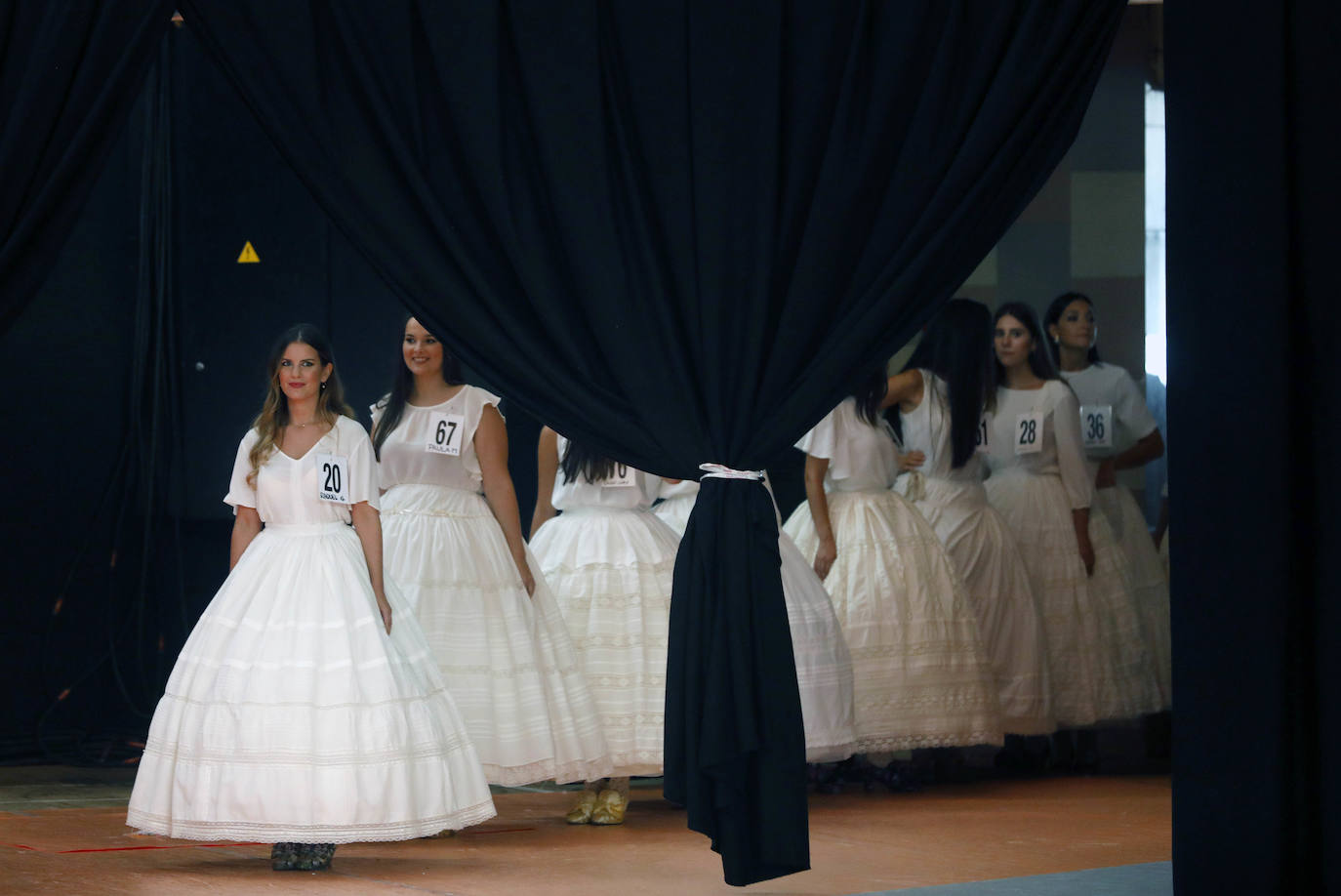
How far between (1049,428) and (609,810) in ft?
9.08

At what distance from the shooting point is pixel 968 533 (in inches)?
274

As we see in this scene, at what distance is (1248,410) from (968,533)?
121 inches

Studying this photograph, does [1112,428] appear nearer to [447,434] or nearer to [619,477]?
[619,477]

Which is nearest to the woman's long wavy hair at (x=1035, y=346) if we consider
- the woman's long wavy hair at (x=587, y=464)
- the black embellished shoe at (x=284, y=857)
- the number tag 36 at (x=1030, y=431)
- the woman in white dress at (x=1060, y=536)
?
the woman in white dress at (x=1060, y=536)

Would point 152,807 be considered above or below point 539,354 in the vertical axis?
below

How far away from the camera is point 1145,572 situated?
7.65m

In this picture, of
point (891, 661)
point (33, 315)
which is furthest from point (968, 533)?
point (33, 315)

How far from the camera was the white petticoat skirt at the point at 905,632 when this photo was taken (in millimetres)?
6402

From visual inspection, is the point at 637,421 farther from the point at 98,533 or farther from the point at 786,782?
the point at 98,533

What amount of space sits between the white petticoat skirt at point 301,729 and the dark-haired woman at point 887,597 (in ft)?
7.11

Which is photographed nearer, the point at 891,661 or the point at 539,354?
the point at 539,354

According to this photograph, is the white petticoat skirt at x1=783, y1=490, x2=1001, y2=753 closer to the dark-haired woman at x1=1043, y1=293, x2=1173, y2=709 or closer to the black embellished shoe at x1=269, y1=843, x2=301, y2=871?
the dark-haired woman at x1=1043, y1=293, x2=1173, y2=709

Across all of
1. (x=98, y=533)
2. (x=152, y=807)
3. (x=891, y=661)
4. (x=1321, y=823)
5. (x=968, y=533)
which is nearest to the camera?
(x=1321, y=823)

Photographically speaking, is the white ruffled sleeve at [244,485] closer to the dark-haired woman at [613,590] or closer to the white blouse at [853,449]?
the dark-haired woman at [613,590]
